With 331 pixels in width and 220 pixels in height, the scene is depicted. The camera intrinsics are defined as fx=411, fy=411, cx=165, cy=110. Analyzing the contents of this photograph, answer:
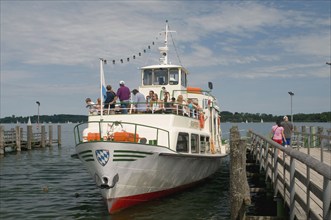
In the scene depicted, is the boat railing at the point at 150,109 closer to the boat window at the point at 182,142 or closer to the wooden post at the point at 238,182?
the boat window at the point at 182,142

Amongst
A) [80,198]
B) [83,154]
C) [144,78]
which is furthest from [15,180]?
[83,154]

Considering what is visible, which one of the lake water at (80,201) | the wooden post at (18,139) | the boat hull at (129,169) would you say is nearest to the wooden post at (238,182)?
the lake water at (80,201)

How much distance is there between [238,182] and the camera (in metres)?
9.30

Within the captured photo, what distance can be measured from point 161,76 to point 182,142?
15.7 ft

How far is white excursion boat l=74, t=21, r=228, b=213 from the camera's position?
1275cm

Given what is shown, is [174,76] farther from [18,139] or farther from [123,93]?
[18,139]

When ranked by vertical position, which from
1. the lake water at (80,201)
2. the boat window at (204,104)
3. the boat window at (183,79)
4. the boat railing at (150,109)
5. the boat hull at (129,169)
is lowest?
the lake water at (80,201)

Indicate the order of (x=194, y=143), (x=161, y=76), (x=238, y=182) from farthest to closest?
(x=161, y=76), (x=194, y=143), (x=238, y=182)

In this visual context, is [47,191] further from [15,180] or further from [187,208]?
[187,208]

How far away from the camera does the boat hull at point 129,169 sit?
12.6 metres

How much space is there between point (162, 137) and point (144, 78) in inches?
209

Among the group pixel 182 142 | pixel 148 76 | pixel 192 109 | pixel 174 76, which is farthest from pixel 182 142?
pixel 148 76

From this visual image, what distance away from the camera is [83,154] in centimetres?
1338

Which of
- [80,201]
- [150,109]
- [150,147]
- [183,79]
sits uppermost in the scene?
[183,79]
